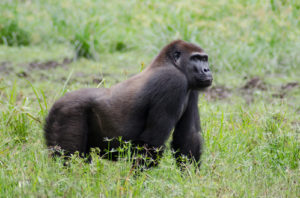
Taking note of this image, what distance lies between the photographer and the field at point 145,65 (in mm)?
3738

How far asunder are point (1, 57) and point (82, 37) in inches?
65.2

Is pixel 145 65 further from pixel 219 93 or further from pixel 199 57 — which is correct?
pixel 199 57

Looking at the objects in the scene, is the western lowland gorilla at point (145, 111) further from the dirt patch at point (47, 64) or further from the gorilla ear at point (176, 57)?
the dirt patch at point (47, 64)

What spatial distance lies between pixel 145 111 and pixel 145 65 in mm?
3697

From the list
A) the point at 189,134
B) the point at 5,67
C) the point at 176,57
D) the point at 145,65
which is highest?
the point at 176,57

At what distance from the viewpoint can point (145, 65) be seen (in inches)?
319

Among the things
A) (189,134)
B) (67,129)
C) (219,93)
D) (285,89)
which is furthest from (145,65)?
(67,129)

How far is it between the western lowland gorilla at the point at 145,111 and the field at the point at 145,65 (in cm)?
24

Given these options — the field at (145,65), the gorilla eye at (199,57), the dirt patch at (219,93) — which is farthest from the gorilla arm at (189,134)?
the dirt patch at (219,93)

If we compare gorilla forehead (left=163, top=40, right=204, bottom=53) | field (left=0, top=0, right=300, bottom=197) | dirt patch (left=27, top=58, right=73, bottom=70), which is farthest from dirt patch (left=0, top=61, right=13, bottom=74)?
gorilla forehead (left=163, top=40, right=204, bottom=53)

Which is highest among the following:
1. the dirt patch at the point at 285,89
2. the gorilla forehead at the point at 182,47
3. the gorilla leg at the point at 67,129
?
the gorilla forehead at the point at 182,47

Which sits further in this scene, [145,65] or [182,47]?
[145,65]

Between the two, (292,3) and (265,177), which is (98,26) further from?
(265,177)

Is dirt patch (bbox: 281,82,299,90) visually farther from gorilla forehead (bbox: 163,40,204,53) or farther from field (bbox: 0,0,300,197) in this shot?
gorilla forehead (bbox: 163,40,204,53)
